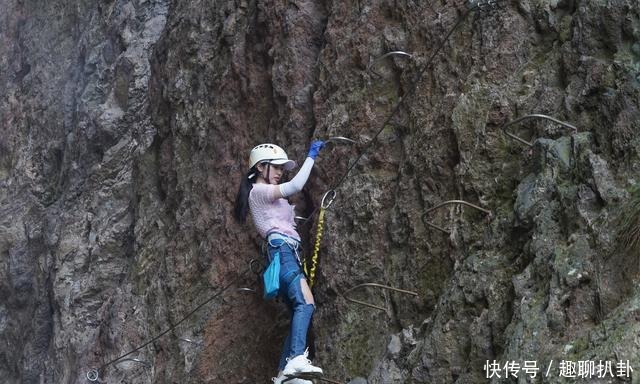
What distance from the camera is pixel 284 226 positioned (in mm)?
8562

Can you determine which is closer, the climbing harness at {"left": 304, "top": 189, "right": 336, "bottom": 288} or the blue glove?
the blue glove

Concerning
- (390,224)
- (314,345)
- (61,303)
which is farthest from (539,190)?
(61,303)

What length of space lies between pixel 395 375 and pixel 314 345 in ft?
4.71

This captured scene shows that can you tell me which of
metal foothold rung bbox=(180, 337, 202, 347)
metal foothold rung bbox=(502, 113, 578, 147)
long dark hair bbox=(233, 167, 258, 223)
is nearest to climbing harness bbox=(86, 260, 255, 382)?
metal foothold rung bbox=(180, 337, 202, 347)

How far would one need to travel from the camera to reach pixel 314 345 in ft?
27.8

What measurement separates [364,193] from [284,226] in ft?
2.61

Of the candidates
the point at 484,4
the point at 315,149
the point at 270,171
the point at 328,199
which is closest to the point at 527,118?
the point at 484,4

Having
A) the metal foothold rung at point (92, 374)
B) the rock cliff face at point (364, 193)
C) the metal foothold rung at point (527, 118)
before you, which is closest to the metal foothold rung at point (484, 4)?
the rock cliff face at point (364, 193)

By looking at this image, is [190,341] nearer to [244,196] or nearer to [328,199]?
[244,196]

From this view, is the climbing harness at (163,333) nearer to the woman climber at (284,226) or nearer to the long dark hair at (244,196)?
the long dark hair at (244,196)

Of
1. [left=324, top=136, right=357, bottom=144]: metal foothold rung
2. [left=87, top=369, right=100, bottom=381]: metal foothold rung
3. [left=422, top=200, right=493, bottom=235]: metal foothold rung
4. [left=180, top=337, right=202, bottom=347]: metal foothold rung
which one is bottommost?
[left=87, top=369, right=100, bottom=381]: metal foothold rung

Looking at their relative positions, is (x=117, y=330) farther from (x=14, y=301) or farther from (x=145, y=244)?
(x=14, y=301)

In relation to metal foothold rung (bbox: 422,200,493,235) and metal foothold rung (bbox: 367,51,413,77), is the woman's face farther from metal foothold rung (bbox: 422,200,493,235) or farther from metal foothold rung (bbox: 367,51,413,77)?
metal foothold rung (bbox: 422,200,493,235)

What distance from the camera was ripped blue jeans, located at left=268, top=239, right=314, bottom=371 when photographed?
8.05 meters
